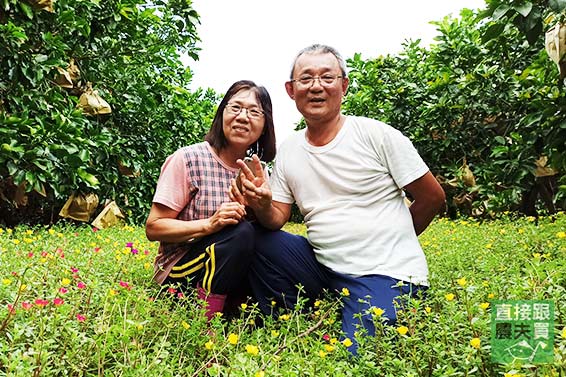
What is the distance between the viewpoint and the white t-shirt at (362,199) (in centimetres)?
198

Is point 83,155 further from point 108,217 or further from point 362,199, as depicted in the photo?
point 362,199

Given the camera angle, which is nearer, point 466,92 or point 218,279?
point 218,279

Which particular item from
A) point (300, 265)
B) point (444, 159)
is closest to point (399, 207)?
point (300, 265)

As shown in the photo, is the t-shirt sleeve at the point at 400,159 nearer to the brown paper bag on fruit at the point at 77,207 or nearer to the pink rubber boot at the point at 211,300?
the pink rubber boot at the point at 211,300

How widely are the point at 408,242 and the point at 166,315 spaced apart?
0.97 m

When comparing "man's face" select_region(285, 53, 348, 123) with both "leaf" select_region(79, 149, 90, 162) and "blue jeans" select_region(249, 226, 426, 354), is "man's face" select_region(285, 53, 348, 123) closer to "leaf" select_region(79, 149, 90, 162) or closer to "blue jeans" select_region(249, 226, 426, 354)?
"blue jeans" select_region(249, 226, 426, 354)

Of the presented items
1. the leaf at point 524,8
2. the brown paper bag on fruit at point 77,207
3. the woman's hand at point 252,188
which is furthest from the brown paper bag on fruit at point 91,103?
the leaf at point 524,8

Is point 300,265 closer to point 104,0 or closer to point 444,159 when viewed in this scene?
point 104,0

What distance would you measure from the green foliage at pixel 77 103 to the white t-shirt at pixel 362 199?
2905mm

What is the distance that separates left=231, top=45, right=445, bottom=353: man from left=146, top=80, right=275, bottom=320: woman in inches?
5.4

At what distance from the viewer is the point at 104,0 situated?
561 cm

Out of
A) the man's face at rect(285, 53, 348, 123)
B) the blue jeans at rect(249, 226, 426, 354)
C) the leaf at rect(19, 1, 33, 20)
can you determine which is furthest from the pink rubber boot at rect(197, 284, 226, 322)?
the leaf at rect(19, 1, 33, 20)

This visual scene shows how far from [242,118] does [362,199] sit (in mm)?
626

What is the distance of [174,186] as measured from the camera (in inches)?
85.7
